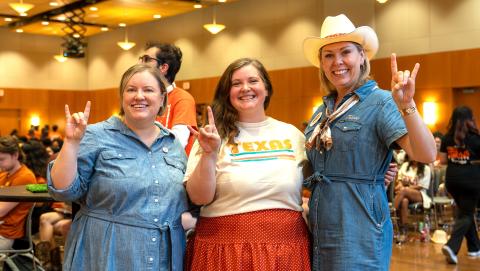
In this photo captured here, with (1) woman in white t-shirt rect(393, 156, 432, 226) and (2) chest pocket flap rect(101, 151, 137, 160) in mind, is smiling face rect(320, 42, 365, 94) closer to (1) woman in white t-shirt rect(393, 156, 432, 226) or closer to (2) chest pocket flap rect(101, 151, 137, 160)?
(2) chest pocket flap rect(101, 151, 137, 160)

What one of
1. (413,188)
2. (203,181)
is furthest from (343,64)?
(413,188)

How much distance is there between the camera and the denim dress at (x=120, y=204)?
2398 millimetres

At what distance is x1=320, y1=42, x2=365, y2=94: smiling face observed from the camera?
2492 millimetres

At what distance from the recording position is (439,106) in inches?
484

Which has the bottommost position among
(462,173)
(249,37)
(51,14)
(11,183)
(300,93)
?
(462,173)

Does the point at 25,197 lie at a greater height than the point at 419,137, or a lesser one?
lesser

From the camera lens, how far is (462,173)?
6.71 metres

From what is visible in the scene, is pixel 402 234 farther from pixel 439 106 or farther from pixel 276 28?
pixel 276 28

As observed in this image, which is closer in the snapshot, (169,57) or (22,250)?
(169,57)

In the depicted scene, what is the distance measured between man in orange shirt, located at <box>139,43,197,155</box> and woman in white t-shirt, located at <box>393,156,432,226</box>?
568 centimetres

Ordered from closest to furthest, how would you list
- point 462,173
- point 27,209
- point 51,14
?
point 27,209 → point 462,173 → point 51,14

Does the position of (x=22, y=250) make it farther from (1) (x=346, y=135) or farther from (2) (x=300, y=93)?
(2) (x=300, y=93)

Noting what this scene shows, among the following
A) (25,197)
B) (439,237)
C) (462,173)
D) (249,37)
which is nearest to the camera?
(25,197)

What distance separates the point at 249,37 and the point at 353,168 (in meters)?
13.9
